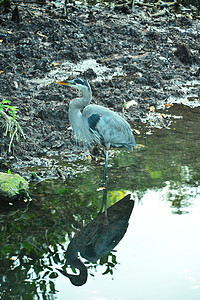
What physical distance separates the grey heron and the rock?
1.32 m

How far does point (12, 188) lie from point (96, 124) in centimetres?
175

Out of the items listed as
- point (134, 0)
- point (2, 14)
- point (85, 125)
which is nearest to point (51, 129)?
point (85, 125)

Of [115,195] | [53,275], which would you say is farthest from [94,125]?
[53,275]

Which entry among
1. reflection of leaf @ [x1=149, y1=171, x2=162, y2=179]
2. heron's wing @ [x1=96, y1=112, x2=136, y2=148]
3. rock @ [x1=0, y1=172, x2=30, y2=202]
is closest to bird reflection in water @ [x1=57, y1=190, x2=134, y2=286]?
reflection of leaf @ [x1=149, y1=171, x2=162, y2=179]

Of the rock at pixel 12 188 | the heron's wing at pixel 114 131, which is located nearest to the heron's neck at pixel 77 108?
the heron's wing at pixel 114 131

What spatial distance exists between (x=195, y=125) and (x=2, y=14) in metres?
6.27

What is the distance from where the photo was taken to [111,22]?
44.0 feet

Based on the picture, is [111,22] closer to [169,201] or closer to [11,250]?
[169,201]

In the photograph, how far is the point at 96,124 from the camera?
7.13 metres

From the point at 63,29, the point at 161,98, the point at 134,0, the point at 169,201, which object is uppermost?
the point at 134,0

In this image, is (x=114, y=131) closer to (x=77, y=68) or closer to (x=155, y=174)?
(x=155, y=174)

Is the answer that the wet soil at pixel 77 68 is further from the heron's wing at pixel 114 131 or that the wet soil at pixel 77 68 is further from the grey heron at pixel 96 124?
the heron's wing at pixel 114 131

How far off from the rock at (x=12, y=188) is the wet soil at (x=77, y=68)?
60cm

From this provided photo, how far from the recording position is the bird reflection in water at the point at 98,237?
16.9 ft
